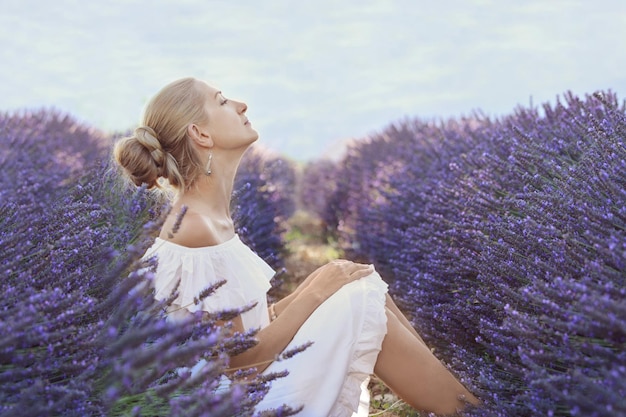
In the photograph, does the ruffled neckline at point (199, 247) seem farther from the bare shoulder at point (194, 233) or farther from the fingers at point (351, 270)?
the fingers at point (351, 270)

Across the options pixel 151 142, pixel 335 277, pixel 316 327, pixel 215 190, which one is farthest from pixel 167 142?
pixel 316 327

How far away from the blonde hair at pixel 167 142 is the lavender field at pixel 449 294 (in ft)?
0.34

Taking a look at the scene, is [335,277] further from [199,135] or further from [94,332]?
[94,332]

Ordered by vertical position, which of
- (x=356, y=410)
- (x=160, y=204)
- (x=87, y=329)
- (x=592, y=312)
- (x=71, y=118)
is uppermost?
(x=71, y=118)

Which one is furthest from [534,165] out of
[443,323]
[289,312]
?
[289,312]

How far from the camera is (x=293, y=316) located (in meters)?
2.28

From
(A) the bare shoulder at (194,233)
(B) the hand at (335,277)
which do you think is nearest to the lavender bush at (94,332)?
(A) the bare shoulder at (194,233)

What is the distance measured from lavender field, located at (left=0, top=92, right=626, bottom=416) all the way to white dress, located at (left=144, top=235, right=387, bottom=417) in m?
0.11

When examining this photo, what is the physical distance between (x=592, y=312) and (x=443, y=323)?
4.24 ft

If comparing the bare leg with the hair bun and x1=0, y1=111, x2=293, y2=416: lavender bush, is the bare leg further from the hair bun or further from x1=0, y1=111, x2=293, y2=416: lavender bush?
the hair bun

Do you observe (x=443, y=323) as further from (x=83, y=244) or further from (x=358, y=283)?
(x=83, y=244)

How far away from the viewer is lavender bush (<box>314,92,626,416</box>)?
1.50 metres

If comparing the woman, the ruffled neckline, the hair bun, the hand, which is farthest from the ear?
the hand

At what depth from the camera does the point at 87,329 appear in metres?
1.62
